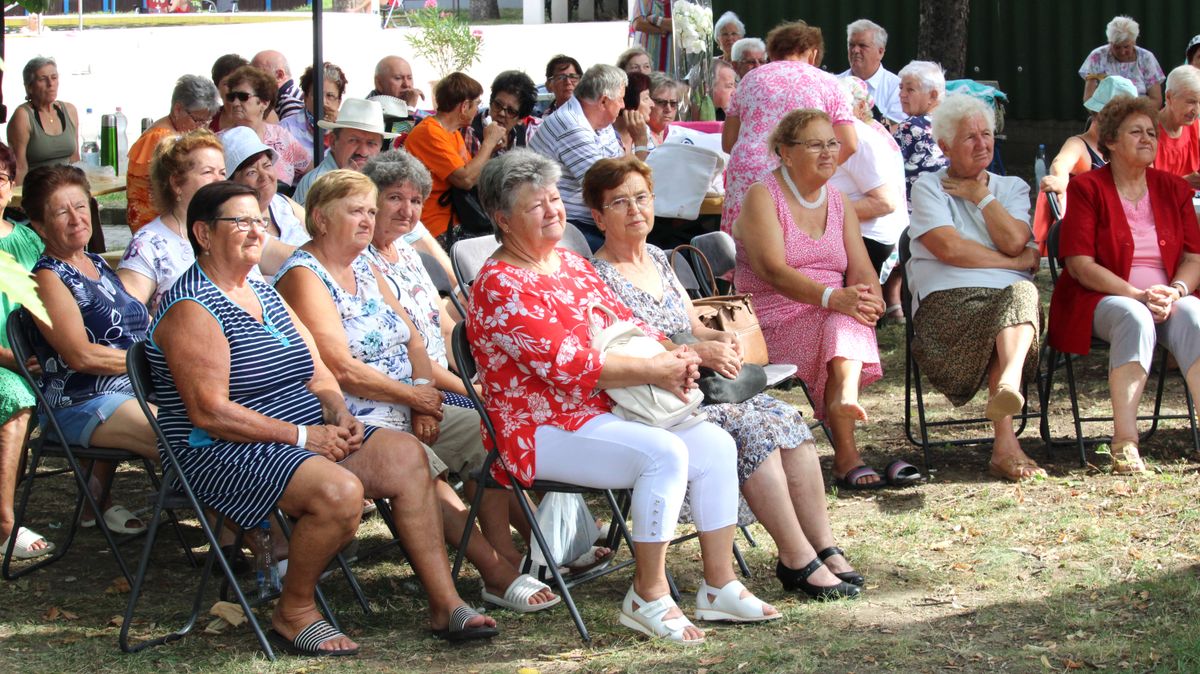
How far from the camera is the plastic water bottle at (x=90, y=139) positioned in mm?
9289

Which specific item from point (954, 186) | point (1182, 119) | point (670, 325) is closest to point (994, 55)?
point (1182, 119)

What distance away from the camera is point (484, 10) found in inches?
1690

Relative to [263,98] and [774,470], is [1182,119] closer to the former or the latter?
[774,470]

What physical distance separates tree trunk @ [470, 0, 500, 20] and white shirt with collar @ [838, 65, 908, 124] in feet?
114

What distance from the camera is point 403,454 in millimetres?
4008

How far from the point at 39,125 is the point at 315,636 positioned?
628 centimetres

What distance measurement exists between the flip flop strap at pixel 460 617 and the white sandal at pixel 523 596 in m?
0.27

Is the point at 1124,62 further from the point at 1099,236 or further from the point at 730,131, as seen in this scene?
the point at 1099,236

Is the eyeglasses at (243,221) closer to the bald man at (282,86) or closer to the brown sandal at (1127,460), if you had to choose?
the brown sandal at (1127,460)

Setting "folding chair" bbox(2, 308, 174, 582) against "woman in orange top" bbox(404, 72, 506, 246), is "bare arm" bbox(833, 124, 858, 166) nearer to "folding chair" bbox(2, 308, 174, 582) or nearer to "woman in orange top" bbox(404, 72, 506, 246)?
"woman in orange top" bbox(404, 72, 506, 246)

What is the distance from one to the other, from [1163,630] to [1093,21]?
12.5 metres

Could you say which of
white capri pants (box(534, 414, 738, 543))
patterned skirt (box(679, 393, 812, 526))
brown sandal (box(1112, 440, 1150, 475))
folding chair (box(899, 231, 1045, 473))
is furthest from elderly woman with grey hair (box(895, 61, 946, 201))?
white capri pants (box(534, 414, 738, 543))

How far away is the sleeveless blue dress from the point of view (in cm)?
387

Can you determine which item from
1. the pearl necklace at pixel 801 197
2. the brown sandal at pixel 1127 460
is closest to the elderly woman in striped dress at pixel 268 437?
the pearl necklace at pixel 801 197
